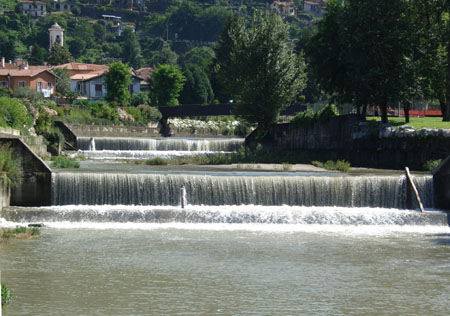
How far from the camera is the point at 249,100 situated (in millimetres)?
51656

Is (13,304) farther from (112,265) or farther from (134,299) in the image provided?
(112,265)

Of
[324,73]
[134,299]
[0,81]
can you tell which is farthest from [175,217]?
[0,81]

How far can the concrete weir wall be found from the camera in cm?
2970

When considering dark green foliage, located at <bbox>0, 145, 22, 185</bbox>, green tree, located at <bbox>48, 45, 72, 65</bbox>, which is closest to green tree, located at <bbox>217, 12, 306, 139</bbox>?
dark green foliage, located at <bbox>0, 145, 22, 185</bbox>

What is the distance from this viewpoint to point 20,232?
2439cm

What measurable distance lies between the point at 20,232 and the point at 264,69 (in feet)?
95.6

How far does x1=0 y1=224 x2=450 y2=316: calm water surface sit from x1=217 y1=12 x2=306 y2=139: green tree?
25858 mm

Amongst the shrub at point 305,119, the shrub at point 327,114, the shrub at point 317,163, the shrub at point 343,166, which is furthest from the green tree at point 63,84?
the shrub at point 343,166

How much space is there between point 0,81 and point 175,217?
80.1 m

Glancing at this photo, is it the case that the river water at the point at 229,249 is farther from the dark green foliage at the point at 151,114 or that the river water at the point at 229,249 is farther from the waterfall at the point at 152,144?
the dark green foliage at the point at 151,114

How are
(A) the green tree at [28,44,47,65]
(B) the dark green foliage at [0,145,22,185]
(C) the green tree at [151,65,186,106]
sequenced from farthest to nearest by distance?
(A) the green tree at [28,44,47,65]
(C) the green tree at [151,65,186,106]
(B) the dark green foliage at [0,145,22,185]

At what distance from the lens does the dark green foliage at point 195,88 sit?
104 m

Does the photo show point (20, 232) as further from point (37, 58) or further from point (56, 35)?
point (56, 35)

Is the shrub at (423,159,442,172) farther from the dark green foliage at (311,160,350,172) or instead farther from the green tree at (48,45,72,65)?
the green tree at (48,45,72,65)
